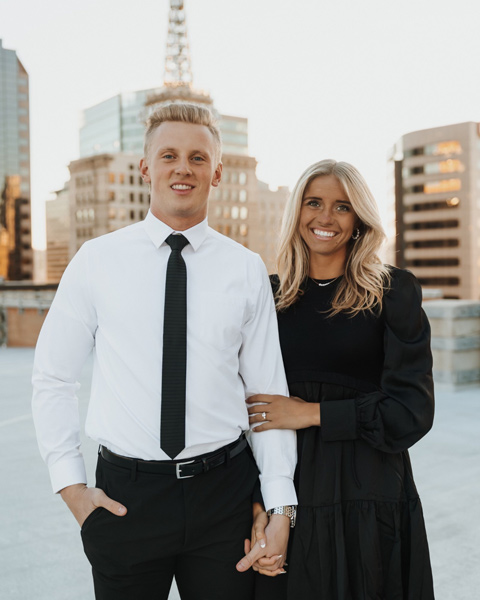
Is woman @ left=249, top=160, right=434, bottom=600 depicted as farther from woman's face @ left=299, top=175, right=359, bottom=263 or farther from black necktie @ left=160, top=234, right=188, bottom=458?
black necktie @ left=160, top=234, right=188, bottom=458

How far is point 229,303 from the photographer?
186cm

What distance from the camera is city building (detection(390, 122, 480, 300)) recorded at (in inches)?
3875

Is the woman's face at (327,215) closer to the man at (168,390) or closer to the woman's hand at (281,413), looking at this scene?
Answer: the man at (168,390)

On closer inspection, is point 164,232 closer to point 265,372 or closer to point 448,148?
point 265,372

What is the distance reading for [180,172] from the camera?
1.85 meters

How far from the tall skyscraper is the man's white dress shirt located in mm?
106617

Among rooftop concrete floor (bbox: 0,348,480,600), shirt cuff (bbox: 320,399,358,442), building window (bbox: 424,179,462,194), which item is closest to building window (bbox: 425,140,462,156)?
building window (bbox: 424,179,462,194)

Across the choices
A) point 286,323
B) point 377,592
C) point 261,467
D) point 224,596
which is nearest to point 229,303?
point 286,323

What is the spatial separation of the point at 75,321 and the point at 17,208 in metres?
112

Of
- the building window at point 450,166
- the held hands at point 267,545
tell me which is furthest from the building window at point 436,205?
the held hands at point 267,545

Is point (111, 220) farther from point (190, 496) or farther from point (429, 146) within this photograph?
point (190, 496)

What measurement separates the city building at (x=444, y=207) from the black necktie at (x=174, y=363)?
9920 cm

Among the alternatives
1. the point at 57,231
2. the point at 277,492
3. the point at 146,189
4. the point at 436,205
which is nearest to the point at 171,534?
the point at 277,492

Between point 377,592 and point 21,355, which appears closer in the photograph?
point 377,592
